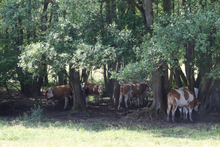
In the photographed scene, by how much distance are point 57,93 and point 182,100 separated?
839 cm

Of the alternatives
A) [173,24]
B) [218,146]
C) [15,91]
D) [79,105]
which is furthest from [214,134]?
[15,91]

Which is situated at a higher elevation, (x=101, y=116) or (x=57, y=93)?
(x=57, y=93)

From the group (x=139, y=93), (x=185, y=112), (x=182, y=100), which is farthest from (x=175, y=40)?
(x=139, y=93)

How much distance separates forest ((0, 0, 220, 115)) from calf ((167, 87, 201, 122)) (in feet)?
2.14

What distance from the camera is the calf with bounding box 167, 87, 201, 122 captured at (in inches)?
503

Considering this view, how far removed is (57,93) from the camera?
16703mm

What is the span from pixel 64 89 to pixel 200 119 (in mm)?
9105

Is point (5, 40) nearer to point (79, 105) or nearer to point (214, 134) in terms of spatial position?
point (79, 105)

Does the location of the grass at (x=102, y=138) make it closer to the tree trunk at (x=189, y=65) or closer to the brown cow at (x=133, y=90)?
the tree trunk at (x=189, y=65)

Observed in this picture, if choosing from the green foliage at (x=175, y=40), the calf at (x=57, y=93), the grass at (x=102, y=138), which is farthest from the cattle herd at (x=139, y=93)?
the grass at (x=102, y=138)

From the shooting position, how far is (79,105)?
14.9 m

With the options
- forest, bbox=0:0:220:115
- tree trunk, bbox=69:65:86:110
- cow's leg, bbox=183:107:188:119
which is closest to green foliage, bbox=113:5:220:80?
forest, bbox=0:0:220:115

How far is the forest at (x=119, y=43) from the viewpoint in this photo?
10477mm

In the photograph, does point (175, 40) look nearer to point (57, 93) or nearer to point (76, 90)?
point (76, 90)
